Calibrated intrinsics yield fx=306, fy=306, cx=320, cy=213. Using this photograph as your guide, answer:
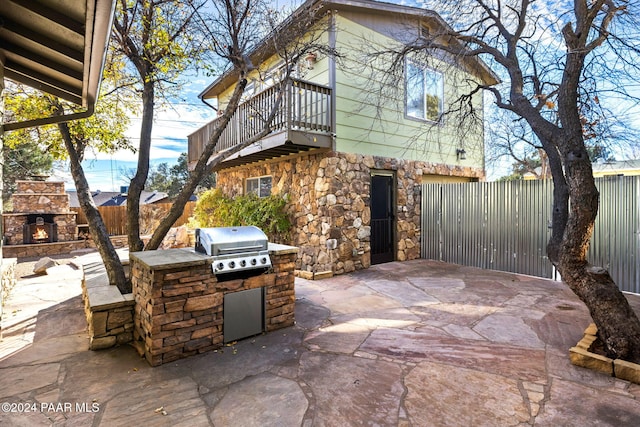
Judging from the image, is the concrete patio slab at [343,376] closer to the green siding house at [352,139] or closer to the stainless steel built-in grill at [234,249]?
the stainless steel built-in grill at [234,249]

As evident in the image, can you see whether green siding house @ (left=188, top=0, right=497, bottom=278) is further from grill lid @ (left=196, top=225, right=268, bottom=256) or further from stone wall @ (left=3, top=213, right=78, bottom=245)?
stone wall @ (left=3, top=213, right=78, bottom=245)

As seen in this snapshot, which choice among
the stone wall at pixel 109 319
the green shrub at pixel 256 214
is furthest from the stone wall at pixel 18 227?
the stone wall at pixel 109 319

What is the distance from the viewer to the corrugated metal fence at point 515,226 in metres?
4.91

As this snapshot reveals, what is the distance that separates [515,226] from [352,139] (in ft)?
12.4

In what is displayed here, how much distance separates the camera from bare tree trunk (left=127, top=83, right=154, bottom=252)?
432cm

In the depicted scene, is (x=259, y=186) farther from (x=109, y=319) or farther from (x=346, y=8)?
(x=109, y=319)

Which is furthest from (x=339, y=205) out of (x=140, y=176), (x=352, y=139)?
(x=140, y=176)

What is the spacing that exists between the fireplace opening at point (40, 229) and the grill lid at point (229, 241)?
10.6m

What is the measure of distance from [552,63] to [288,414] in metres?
5.45

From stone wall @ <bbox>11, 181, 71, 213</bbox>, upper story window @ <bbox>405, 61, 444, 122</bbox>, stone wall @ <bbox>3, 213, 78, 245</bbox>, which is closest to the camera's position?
upper story window @ <bbox>405, 61, 444, 122</bbox>

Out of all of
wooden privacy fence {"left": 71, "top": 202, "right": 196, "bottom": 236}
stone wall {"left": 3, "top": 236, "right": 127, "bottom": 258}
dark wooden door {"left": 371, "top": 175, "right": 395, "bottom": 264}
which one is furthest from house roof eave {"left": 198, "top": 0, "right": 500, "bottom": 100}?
stone wall {"left": 3, "top": 236, "right": 127, "bottom": 258}

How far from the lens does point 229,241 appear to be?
10.3 ft

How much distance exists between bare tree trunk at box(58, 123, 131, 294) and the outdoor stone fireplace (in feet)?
28.3

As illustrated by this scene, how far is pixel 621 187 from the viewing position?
4922 millimetres
